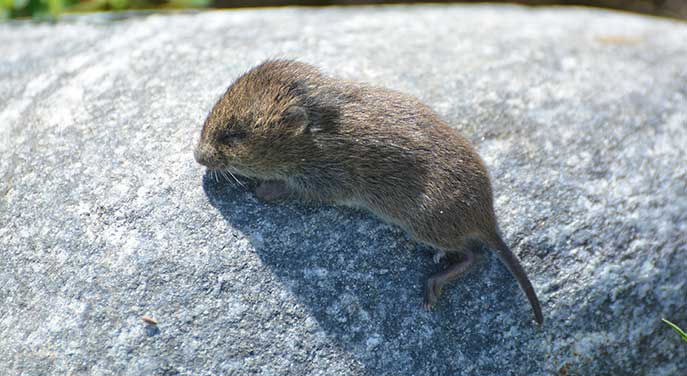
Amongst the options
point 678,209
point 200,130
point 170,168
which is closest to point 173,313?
point 170,168

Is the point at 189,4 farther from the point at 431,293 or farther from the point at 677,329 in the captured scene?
the point at 677,329

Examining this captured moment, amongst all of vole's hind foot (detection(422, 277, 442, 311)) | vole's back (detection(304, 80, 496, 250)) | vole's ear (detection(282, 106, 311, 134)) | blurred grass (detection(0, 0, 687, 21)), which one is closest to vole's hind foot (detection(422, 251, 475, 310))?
vole's hind foot (detection(422, 277, 442, 311))

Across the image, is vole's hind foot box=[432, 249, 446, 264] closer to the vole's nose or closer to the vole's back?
the vole's back

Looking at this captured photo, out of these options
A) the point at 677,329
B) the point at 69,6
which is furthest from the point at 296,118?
the point at 69,6

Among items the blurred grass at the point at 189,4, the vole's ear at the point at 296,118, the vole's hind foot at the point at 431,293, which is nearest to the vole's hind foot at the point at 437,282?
the vole's hind foot at the point at 431,293

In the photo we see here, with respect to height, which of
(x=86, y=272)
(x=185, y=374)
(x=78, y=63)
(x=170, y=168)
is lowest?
(x=185, y=374)

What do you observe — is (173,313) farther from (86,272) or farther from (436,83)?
(436,83)

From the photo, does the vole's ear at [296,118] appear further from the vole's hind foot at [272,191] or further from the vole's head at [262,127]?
the vole's hind foot at [272,191]
